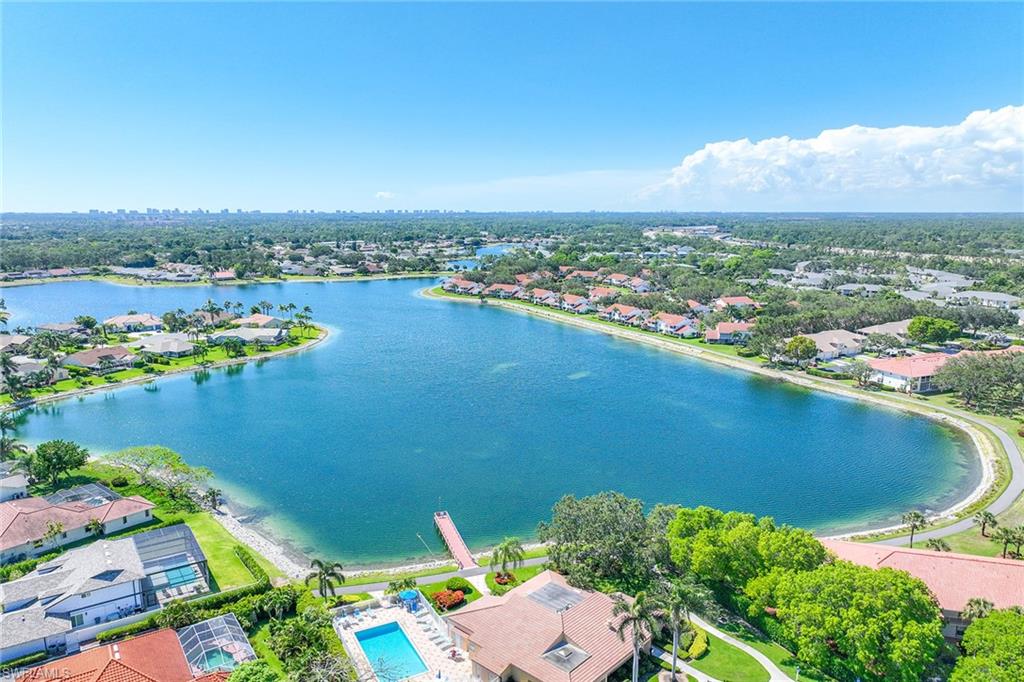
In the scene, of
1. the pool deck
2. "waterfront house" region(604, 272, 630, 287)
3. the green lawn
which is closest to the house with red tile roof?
the pool deck

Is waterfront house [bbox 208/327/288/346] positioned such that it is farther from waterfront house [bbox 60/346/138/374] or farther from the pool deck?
the pool deck

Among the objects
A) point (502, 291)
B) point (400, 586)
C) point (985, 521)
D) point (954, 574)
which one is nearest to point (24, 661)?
point (400, 586)

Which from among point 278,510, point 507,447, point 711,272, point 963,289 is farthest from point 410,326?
point 963,289

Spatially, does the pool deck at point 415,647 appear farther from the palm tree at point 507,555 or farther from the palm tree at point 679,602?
the palm tree at point 679,602

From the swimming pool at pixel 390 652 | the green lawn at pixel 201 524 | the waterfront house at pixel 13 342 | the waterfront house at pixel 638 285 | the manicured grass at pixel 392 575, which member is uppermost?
the waterfront house at pixel 13 342

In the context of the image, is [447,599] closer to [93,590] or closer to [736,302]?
[93,590]

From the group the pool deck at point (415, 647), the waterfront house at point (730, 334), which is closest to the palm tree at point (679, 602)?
the pool deck at point (415, 647)
